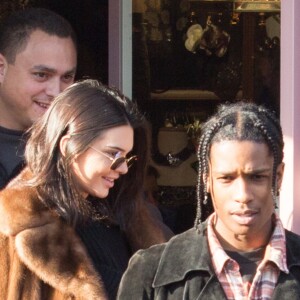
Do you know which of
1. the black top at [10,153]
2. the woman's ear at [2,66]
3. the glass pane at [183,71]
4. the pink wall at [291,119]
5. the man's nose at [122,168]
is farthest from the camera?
the glass pane at [183,71]

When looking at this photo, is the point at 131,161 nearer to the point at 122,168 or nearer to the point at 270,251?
the point at 122,168

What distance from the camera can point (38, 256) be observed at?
10.6 ft

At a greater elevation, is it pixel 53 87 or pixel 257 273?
pixel 53 87

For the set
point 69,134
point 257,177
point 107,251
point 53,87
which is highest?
point 53,87

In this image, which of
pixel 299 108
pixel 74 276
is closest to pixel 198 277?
pixel 74 276

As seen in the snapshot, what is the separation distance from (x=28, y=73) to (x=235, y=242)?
1469 millimetres

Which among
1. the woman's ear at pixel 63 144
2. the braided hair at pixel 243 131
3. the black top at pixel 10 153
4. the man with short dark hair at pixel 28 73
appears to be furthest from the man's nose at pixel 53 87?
the braided hair at pixel 243 131

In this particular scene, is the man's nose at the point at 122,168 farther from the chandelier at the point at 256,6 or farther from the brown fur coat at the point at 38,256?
the chandelier at the point at 256,6

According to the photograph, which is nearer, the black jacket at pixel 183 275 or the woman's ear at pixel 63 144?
the black jacket at pixel 183 275

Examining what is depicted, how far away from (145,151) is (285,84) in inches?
31.5

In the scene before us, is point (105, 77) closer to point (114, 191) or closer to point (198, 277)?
point (114, 191)

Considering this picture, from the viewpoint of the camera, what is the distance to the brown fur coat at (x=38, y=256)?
3227 millimetres

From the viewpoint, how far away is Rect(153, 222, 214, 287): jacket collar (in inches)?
113

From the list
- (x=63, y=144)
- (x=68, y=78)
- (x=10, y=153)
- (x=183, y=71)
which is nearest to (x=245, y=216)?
(x=63, y=144)
